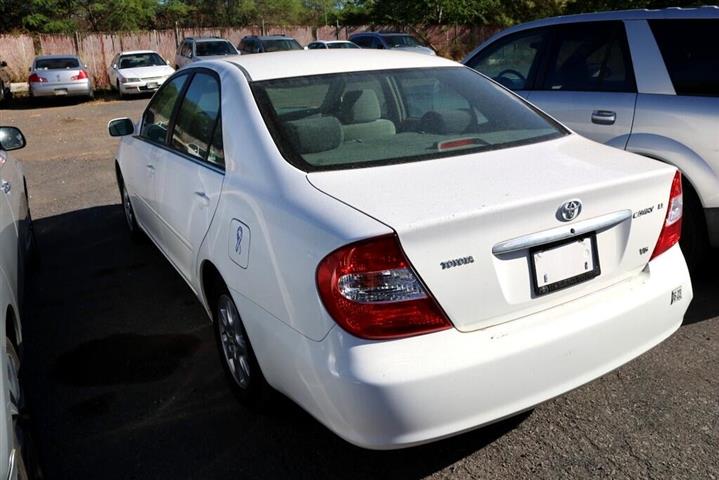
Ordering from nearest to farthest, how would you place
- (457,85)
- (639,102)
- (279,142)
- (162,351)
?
(279,142) < (457,85) < (162,351) < (639,102)

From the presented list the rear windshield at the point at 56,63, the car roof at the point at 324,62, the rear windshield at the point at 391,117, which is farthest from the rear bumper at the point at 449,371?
the rear windshield at the point at 56,63

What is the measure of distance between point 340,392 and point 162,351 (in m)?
2.03

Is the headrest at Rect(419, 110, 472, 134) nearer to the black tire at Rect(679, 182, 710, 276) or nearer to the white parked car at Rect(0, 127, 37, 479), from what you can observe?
the black tire at Rect(679, 182, 710, 276)

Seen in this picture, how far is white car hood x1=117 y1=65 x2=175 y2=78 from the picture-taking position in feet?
65.2

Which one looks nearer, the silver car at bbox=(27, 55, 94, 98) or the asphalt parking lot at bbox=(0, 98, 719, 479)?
the asphalt parking lot at bbox=(0, 98, 719, 479)

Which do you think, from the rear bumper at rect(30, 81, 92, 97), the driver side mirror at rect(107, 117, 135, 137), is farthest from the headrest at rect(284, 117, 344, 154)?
the rear bumper at rect(30, 81, 92, 97)

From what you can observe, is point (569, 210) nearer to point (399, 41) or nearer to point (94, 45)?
point (399, 41)

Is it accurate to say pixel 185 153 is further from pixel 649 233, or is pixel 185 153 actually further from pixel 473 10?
pixel 473 10

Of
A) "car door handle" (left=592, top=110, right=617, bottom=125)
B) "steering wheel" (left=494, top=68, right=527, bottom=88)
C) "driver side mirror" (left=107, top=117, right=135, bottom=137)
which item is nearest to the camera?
"car door handle" (left=592, top=110, right=617, bottom=125)

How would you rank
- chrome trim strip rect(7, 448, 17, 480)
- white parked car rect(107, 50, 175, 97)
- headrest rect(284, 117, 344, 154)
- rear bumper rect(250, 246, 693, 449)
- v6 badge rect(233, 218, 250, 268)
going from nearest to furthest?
chrome trim strip rect(7, 448, 17, 480) < rear bumper rect(250, 246, 693, 449) < v6 badge rect(233, 218, 250, 268) < headrest rect(284, 117, 344, 154) < white parked car rect(107, 50, 175, 97)

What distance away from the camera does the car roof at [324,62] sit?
3.46 m

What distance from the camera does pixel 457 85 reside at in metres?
3.62

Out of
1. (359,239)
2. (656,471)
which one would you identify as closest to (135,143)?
(359,239)

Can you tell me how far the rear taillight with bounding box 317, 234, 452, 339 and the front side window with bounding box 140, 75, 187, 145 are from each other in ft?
8.07
